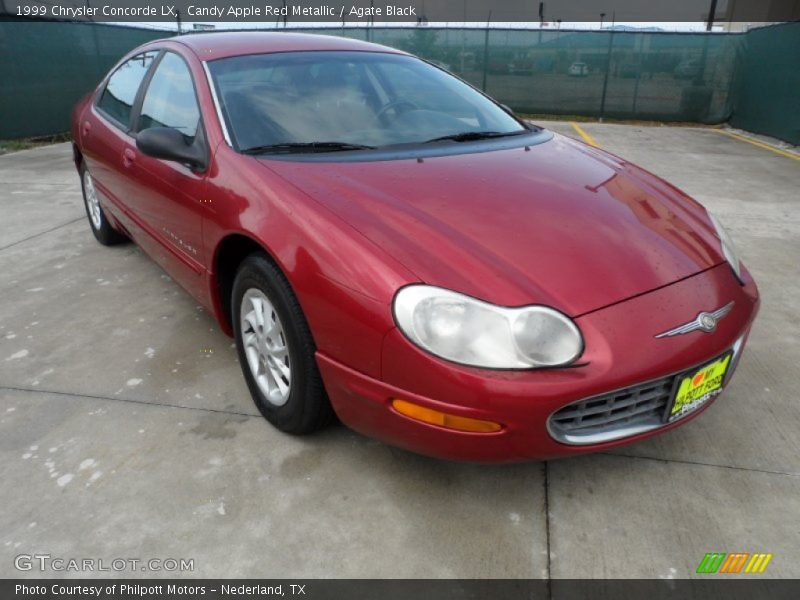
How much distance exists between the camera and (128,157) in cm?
321

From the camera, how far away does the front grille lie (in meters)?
1.73

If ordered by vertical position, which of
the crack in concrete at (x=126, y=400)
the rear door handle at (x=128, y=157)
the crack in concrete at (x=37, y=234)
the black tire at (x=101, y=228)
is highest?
the rear door handle at (x=128, y=157)

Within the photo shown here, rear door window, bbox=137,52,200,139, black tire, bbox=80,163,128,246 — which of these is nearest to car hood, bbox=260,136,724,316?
rear door window, bbox=137,52,200,139

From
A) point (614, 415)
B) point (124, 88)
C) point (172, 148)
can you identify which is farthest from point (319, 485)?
point (124, 88)

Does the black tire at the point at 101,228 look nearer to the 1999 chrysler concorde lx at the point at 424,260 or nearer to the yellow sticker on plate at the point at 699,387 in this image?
the 1999 chrysler concorde lx at the point at 424,260

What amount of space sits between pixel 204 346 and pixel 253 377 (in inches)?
28.1

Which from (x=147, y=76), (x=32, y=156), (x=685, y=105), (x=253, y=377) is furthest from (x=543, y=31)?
(x=253, y=377)

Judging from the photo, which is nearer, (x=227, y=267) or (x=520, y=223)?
(x=520, y=223)

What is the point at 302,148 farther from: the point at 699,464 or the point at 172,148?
the point at 699,464

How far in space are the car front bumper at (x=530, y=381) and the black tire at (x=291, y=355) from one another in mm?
123

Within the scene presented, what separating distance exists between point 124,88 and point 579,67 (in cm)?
1269

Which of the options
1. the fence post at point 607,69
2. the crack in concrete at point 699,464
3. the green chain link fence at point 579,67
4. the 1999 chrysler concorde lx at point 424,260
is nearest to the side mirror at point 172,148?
the 1999 chrysler concorde lx at point 424,260

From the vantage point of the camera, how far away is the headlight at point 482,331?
1.66m

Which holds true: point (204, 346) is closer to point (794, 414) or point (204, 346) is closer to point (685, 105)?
point (794, 414)
